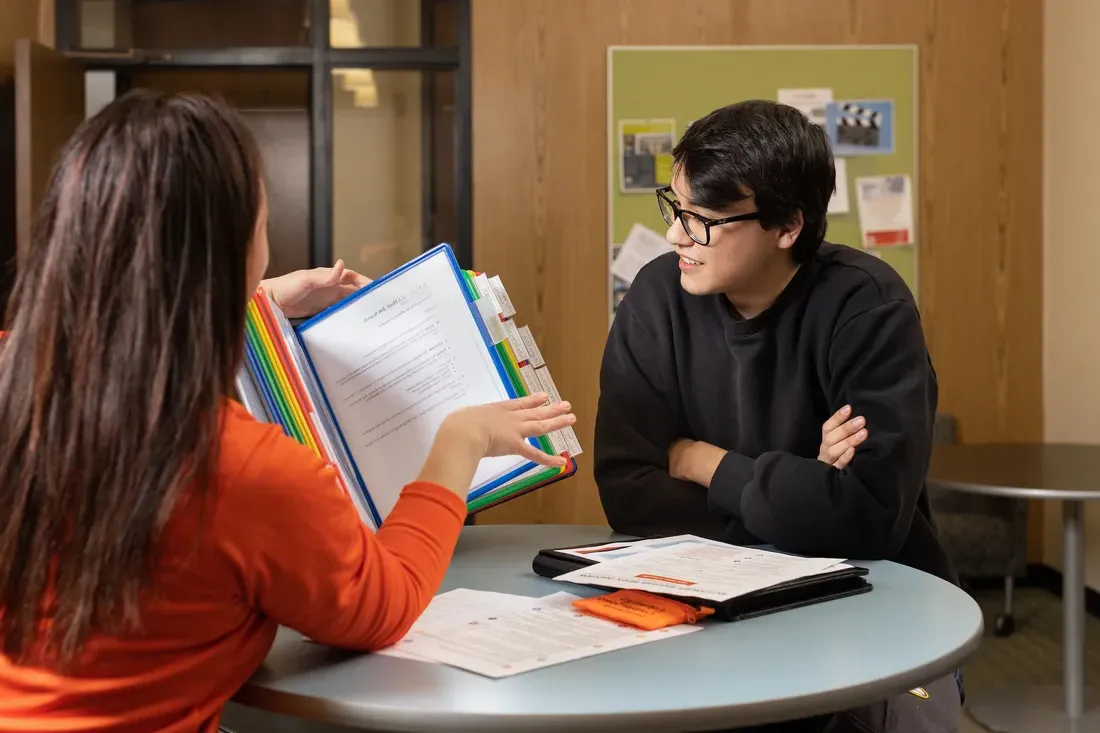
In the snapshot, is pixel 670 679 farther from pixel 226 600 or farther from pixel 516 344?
pixel 516 344

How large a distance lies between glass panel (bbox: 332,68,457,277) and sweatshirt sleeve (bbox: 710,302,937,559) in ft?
10.5

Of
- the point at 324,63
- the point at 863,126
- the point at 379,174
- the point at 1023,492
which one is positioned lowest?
the point at 1023,492

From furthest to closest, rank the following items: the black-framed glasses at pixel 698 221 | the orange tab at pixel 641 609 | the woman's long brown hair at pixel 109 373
Result: the black-framed glasses at pixel 698 221
the orange tab at pixel 641 609
the woman's long brown hair at pixel 109 373

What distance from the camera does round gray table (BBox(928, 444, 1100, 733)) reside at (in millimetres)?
2889

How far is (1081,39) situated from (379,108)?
8.97ft

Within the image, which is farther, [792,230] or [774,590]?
[792,230]

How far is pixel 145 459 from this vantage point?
2.89 ft

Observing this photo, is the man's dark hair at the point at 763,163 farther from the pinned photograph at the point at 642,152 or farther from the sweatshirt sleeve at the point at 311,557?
the pinned photograph at the point at 642,152

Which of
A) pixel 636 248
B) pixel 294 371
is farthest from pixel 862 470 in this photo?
pixel 636 248

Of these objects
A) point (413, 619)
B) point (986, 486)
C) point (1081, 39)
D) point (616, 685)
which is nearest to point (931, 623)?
point (616, 685)

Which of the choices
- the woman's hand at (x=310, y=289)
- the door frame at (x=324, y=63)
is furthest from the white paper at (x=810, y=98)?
the woman's hand at (x=310, y=289)

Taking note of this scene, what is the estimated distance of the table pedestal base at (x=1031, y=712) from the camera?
2994 mm

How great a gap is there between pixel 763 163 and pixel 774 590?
2.40ft

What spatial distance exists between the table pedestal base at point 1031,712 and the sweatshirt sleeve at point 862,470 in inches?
70.3
